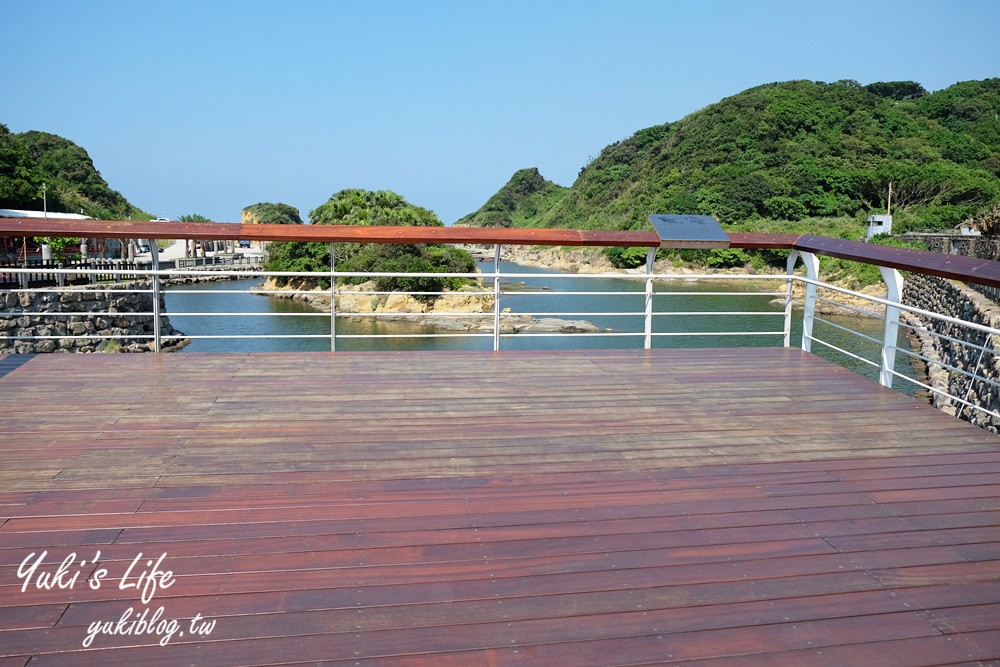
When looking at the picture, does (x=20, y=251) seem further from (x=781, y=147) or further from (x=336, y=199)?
(x=781, y=147)

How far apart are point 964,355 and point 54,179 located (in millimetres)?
61486

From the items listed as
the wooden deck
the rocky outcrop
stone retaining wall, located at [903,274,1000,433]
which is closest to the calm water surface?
the rocky outcrop

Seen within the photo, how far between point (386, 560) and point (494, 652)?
54 cm

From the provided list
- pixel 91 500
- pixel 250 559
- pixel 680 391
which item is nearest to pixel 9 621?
pixel 250 559

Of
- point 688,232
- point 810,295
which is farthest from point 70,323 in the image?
point 810,295

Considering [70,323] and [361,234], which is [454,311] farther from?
[361,234]

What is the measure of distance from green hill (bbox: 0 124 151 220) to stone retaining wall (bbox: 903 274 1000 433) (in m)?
47.1

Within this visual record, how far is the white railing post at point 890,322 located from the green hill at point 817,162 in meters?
43.9

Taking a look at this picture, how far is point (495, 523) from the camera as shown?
2.38 meters

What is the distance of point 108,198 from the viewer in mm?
69500

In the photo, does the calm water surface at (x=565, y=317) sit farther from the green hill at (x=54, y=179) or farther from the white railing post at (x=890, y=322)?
the white railing post at (x=890, y=322)

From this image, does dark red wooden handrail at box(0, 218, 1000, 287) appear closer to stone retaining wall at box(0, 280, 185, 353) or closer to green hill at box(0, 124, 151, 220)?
stone retaining wall at box(0, 280, 185, 353)

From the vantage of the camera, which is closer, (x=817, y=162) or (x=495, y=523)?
(x=495, y=523)

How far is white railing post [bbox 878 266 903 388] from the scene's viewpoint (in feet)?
14.1
